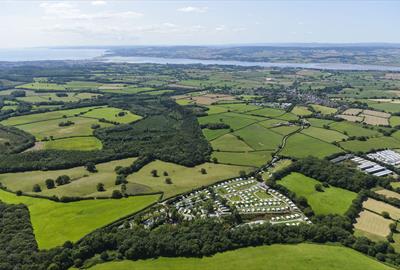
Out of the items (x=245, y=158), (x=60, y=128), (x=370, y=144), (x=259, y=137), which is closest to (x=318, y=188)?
(x=245, y=158)

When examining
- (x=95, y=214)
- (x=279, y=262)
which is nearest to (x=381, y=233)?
(x=279, y=262)

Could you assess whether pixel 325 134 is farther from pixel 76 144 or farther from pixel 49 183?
pixel 49 183

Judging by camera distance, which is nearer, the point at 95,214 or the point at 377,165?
the point at 95,214

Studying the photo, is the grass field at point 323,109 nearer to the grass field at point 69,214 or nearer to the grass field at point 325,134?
the grass field at point 325,134

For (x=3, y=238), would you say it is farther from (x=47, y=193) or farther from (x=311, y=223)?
(x=311, y=223)

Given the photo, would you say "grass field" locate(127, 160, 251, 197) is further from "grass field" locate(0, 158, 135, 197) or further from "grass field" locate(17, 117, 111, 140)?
"grass field" locate(17, 117, 111, 140)

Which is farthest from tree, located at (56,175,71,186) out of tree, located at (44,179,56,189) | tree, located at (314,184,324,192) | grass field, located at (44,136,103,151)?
tree, located at (314,184,324,192)
